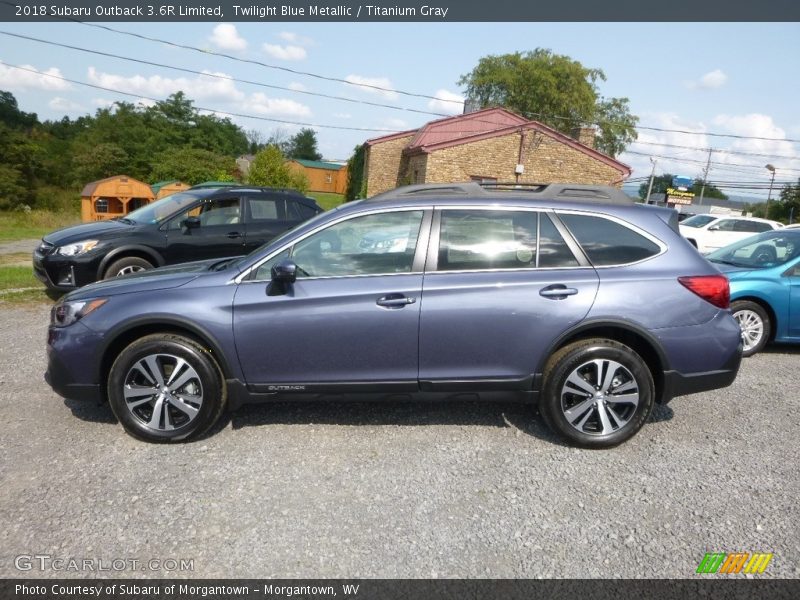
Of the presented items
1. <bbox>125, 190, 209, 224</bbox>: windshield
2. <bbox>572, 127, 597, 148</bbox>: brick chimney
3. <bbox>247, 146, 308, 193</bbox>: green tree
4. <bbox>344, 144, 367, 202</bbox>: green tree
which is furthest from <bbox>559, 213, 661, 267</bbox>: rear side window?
<bbox>572, 127, 597, 148</bbox>: brick chimney

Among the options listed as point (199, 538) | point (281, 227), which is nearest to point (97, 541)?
point (199, 538)

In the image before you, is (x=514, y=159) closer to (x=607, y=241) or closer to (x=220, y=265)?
(x=607, y=241)

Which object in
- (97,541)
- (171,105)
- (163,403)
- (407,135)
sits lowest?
(97,541)

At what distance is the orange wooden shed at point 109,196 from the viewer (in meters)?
21.3

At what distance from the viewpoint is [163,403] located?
334 centimetres

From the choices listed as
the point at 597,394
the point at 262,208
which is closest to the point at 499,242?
the point at 597,394

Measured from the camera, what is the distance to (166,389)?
333 centimetres

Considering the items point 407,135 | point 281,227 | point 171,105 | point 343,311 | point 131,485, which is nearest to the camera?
point 131,485

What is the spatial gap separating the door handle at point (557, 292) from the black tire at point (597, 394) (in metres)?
0.35

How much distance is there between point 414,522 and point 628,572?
1.04 m

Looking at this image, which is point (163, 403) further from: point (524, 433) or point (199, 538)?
point (524, 433)

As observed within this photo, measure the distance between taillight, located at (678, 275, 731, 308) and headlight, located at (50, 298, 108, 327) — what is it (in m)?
3.90

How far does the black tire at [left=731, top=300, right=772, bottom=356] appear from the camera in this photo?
5.65 meters

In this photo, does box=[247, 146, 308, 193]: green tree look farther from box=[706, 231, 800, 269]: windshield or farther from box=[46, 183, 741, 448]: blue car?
box=[46, 183, 741, 448]: blue car
